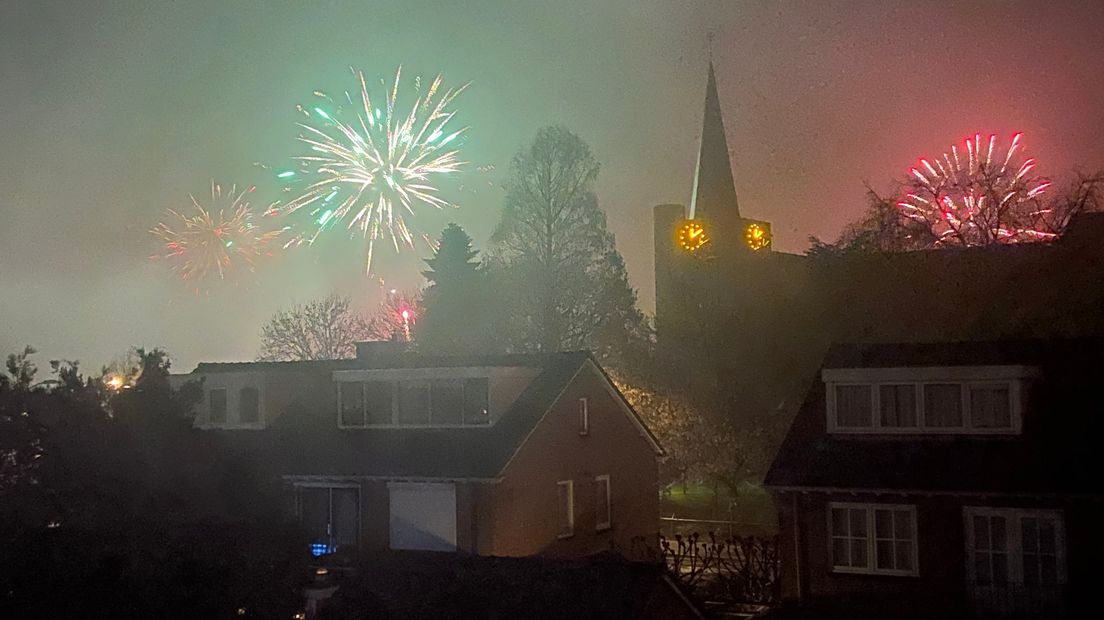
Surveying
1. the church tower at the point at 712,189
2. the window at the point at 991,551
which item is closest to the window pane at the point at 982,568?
the window at the point at 991,551

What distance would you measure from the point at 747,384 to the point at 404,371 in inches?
545

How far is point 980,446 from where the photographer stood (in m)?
20.5

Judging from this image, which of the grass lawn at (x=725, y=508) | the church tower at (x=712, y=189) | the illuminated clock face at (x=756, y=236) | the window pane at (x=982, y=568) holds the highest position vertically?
the church tower at (x=712, y=189)

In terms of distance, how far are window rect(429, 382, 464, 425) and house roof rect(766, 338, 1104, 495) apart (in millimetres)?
8049

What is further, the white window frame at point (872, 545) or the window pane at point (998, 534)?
the white window frame at point (872, 545)

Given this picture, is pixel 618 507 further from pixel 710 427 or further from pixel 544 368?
pixel 710 427

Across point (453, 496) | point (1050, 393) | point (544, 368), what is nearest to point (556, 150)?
point (544, 368)

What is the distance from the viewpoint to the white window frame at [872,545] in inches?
787

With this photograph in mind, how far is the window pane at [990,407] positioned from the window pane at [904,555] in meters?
2.69

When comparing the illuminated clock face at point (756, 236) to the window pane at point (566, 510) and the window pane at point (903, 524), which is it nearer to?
the window pane at point (566, 510)

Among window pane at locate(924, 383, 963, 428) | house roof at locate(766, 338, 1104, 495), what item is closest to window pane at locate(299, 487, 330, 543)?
house roof at locate(766, 338, 1104, 495)

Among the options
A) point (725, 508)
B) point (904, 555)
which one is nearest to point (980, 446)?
point (904, 555)

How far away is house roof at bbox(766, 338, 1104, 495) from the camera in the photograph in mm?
19469

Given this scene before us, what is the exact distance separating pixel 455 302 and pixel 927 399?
103 feet
